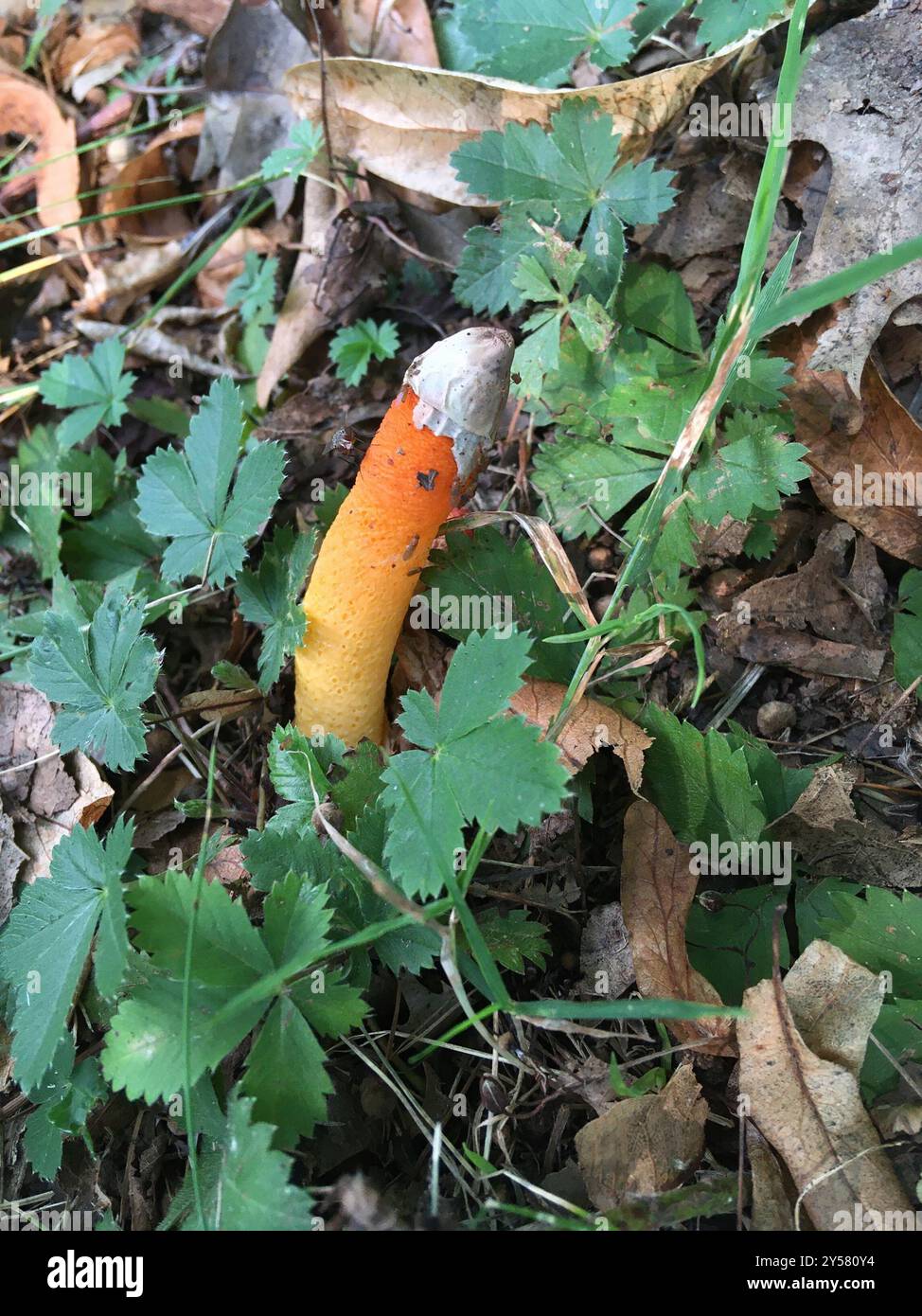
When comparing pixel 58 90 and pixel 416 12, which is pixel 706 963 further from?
pixel 58 90

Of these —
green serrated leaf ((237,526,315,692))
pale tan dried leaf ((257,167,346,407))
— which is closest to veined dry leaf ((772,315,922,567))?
green serrated leaf ((237,526,315,692))

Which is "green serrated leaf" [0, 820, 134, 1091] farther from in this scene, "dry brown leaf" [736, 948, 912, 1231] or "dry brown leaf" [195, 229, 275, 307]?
"dry brown leaf" [195, 229, 275, 307]

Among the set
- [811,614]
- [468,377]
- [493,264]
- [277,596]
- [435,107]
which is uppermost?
[435,107]

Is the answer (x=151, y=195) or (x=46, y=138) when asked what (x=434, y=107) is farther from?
(x=46, y=138)

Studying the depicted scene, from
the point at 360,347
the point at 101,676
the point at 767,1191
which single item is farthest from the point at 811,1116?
the point at 360,347

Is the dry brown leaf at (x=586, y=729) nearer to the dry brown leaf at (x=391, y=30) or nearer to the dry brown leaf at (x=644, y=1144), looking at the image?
the dry brown leaf at (x=644, y=1144)

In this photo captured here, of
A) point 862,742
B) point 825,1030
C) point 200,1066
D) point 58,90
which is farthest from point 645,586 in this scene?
point 58,90
